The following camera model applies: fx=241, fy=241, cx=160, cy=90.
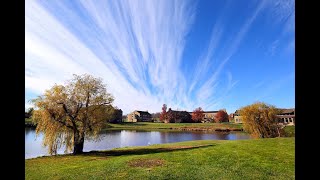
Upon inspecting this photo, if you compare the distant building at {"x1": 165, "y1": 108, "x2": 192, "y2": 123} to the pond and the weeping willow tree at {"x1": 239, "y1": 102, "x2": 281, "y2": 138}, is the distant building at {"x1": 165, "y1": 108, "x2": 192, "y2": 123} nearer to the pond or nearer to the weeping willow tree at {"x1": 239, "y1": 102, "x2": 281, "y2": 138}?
the pond

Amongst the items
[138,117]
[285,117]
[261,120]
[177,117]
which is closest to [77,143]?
[261,120]

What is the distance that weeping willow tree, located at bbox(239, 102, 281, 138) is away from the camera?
3584cm

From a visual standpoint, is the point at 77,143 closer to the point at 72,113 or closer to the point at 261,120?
the point at 72,113

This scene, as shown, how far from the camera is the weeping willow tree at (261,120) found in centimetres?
3584

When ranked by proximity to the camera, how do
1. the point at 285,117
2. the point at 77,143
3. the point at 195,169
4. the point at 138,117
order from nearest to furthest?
the point at 195,169 < the point at 77,143 < the point at 285,117 < the point at 138,117

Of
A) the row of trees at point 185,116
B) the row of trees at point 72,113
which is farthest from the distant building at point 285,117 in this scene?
the row of trees at point 185,116

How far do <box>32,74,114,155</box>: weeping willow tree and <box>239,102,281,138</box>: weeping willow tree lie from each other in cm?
2194

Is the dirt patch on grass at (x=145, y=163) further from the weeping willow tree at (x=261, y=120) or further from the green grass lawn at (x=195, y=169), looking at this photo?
the weeping willow tree at (x=261, y=120)

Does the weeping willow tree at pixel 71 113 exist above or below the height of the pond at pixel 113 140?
above

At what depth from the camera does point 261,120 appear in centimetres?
3641

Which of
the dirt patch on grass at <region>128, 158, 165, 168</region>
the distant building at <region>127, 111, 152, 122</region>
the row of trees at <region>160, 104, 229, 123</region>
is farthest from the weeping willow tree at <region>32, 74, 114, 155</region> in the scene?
the distant building at <region>127, 111, 152, 122</region>

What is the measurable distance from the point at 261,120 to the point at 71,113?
27.2 meters

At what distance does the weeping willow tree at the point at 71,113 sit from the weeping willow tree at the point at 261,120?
21.9 m
